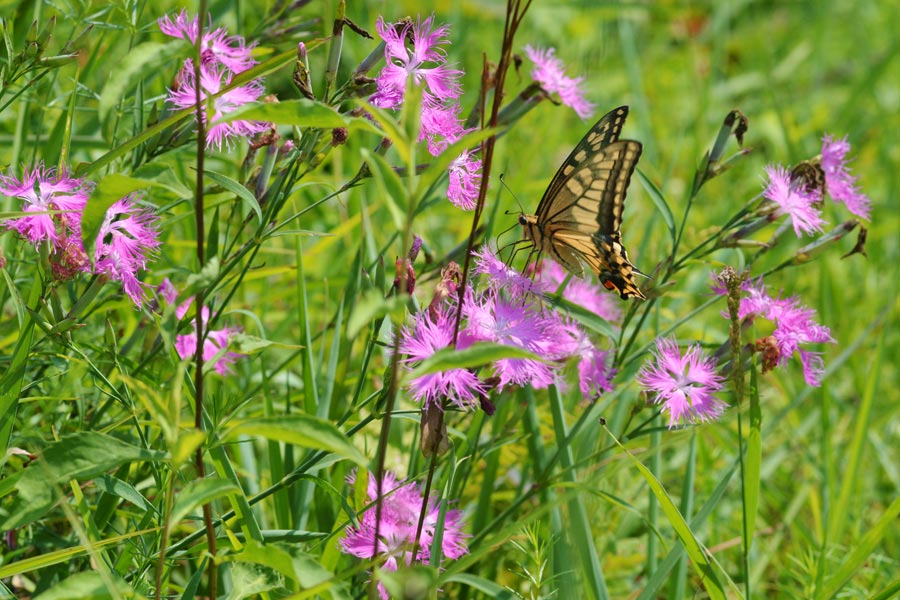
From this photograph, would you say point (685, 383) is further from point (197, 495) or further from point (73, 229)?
point (73, 229)

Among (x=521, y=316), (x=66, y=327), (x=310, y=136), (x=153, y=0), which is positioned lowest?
(x=66, y=327)

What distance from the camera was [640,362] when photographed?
5.46 feet

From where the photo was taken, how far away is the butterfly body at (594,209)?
1459 millimetres

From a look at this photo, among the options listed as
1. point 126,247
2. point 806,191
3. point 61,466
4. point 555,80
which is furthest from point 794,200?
point 61,466

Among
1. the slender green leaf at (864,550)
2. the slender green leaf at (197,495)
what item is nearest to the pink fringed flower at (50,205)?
the slender green leaf at (197,495)

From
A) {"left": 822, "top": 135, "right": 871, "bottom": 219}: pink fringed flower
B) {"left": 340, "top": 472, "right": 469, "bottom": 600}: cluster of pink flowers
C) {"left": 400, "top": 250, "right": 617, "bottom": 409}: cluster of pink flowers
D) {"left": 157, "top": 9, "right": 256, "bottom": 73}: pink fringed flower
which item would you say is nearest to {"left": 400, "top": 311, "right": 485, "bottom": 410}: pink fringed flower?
{"left": 400, "top": 250, "right": 617, "bottom": 409}: cluster of pink flowers

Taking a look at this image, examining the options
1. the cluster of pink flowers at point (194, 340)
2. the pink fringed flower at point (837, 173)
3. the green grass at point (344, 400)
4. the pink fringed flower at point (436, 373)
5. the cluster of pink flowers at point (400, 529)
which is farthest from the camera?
the pink fringed flower at point (837, 173)

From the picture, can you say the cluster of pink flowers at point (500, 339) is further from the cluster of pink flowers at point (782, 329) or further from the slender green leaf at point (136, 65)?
the slender green leaf at point (136, 65)

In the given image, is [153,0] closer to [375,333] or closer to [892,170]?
[375,333]

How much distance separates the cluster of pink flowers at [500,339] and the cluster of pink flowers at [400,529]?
0.16 m

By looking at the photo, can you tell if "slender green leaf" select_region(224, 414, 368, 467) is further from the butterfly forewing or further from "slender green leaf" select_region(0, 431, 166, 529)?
the butterfly forewing

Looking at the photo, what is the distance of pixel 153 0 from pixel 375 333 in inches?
55.2

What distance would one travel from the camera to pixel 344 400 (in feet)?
6.35

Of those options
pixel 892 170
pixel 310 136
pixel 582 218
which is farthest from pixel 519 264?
pixel 892 170
